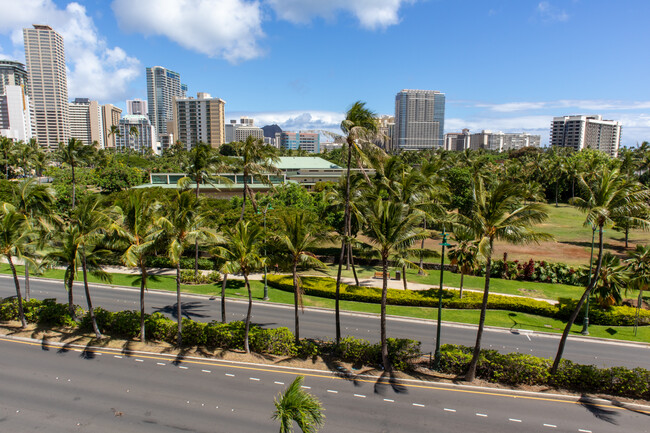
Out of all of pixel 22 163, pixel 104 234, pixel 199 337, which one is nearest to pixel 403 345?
pixel 199 337

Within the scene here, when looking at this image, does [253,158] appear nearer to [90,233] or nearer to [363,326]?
[90,233]

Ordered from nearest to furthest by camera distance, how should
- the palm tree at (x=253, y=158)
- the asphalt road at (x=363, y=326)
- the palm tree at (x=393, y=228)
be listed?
the palm tree at (x=393, y=228)
the asphalt road at (x=363, y=326)
the palm tree at (x=253, y=158)

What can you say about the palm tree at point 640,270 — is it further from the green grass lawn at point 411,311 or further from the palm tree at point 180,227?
the palm tree at point 180,227

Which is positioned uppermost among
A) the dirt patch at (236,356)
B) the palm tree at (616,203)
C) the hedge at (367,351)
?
the palm tree at (616,203)

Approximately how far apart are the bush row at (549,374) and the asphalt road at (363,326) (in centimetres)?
373

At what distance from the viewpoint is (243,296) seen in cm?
3334

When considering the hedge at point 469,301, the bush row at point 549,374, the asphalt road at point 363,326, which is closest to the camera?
the bush row at point 549,374

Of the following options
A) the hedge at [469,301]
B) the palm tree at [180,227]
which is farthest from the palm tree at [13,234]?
the hedge at [469,301]

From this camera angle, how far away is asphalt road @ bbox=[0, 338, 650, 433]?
15797 millimetres

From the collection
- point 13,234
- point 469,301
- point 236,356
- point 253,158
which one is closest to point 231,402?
point 236,356

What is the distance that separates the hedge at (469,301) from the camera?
29281 millimetres

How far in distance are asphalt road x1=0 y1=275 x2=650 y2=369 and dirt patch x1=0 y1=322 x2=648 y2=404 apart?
3.96m

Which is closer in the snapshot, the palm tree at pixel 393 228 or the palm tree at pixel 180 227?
the palm tree at pixel 393 228

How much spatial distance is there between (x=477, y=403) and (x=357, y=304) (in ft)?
50.9
